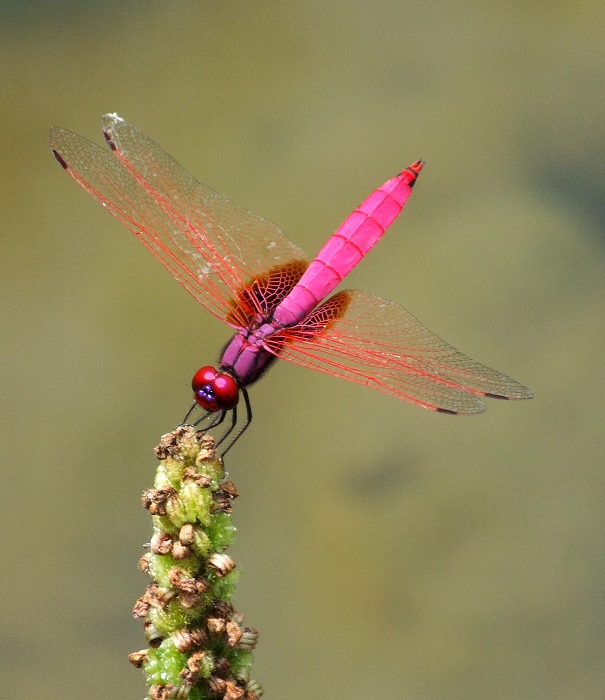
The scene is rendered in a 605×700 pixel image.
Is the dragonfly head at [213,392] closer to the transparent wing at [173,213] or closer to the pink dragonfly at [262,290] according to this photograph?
the pink dragonfly at [262,290]

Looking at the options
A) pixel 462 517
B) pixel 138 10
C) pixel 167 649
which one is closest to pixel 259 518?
pixel 462 517

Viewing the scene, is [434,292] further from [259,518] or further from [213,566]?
[213,566]

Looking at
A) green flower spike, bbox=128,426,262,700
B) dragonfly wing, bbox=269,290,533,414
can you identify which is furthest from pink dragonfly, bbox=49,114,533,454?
green flower spike, bbox=128,426,262,700

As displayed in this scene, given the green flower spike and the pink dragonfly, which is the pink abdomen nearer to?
the pink dragonfly

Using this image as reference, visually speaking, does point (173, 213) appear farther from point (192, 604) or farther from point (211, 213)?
point (192, 604)

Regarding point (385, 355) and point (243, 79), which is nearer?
point (385, 355)

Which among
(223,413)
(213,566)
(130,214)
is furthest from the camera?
(130,214)

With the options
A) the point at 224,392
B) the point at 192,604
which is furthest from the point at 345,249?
the point at 192,604
